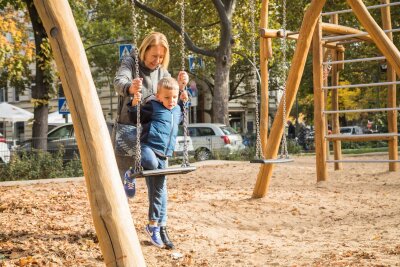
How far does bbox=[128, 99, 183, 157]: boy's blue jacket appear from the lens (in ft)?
15.8

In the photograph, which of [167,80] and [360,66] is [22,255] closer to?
[167,80]

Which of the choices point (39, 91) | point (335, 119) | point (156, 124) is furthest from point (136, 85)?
point (39, 91)

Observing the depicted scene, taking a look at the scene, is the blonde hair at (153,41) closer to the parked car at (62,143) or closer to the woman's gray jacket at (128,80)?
the woman's gray jacket at (128,80)

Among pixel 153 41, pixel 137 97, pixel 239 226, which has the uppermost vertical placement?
pixel 153 41

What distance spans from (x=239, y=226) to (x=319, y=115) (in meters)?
3.69

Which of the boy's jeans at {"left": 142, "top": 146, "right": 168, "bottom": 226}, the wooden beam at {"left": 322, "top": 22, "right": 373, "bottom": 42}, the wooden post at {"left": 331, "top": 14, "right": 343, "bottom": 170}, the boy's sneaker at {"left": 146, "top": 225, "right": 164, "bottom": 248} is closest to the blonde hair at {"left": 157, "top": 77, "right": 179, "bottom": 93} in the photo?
the boy's jeans at {"left": 142, "top": 146, "right": 168, "bottom": 226}

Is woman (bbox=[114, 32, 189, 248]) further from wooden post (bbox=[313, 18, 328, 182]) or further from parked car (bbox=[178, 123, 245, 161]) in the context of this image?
parked car (bbox=[178, 123, 245, 161])

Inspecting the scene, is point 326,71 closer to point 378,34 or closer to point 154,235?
A: point 378,34

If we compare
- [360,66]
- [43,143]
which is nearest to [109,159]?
[43,143]

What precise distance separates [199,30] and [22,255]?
2176cm

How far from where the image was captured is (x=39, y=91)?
1616cm

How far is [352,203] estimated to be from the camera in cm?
793

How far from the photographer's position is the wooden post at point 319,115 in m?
9.69

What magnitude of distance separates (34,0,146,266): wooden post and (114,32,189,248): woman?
133cm
